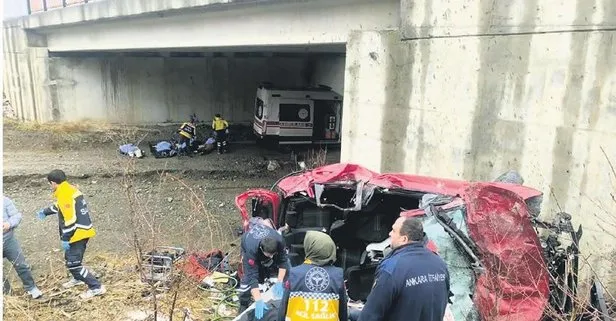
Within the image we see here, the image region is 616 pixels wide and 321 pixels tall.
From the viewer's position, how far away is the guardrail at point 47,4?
15812mm

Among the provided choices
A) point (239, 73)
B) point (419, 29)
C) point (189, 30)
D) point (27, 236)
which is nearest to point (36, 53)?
point (239, 73)

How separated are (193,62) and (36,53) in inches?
240

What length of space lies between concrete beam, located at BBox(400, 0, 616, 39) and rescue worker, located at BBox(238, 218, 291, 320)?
3.39 m

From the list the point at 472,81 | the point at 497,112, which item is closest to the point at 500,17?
the point at 472,81

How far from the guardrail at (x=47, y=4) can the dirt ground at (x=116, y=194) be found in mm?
4501

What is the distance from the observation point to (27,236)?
8.92m

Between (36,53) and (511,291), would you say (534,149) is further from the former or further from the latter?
(36,53)

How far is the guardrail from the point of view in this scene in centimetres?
1581

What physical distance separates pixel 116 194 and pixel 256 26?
5680mm

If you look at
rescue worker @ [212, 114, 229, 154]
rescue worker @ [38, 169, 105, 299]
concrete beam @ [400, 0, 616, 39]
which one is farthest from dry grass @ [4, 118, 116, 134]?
concrete beam @ [400, 0, 616, 39]

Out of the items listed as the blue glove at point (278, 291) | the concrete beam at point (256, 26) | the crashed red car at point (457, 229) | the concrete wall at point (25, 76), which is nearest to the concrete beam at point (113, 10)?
the concrete beam at point (256, 26)

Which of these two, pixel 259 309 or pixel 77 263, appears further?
pixel 77 263

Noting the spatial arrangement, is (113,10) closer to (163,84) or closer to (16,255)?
(163,84)

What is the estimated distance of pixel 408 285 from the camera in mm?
2824
